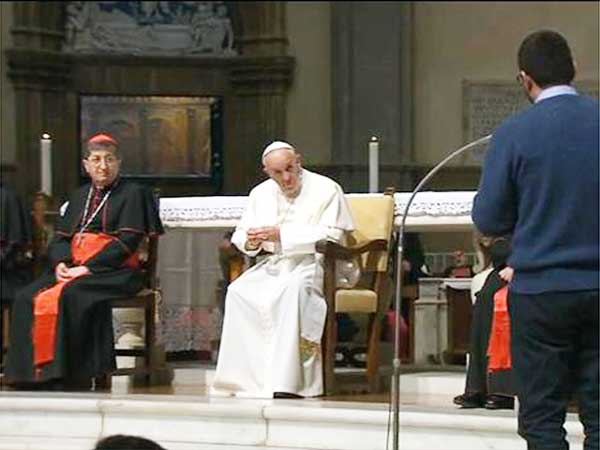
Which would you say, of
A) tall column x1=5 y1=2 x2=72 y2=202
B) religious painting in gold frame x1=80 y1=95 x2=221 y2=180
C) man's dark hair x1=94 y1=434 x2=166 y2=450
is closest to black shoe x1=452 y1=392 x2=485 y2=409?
man's dark hair x1=94 y1=434 x2=166 y2=450

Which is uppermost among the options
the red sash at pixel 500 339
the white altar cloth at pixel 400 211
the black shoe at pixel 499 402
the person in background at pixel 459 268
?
the white altar cloth at pixel 400 211

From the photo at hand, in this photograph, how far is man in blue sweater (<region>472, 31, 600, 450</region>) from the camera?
3334 millimetres

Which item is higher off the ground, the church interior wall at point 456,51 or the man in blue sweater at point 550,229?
the church interior wall at point 456,51

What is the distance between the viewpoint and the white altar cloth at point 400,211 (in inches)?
239

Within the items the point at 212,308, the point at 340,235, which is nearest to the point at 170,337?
the point at 212,308

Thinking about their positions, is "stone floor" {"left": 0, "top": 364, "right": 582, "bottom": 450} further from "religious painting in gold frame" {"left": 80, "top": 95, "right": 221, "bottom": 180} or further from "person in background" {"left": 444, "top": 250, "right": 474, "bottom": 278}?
"religious painting in gold frame" {"left": 80, "top": 95, "right": 221, "bottom": 180}

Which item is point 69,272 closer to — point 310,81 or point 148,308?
point 148,308

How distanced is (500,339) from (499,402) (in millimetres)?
313

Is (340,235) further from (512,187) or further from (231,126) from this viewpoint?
(231,126)

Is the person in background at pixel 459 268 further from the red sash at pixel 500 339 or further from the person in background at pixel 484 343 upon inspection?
the red sash at pixel 500 339

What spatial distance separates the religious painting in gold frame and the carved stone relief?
1.65 feet

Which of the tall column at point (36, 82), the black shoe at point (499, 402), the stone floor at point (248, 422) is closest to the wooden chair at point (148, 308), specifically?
the stone floor at point (248, 422)

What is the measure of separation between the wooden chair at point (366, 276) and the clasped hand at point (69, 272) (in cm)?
110

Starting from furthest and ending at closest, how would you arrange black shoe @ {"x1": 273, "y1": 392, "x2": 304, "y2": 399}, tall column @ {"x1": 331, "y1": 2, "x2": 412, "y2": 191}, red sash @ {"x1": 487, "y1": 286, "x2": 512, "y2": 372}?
tall column @ {"x1": 331, "y1": 2, "x2": 412, "y2": 191} < black shoe @ {"x1": 273, "y1": 392, "x2": 304, "y2": 399} < red sash @ {"x1": 487, "y1": 286, "x2": 512, "y2": 372}
